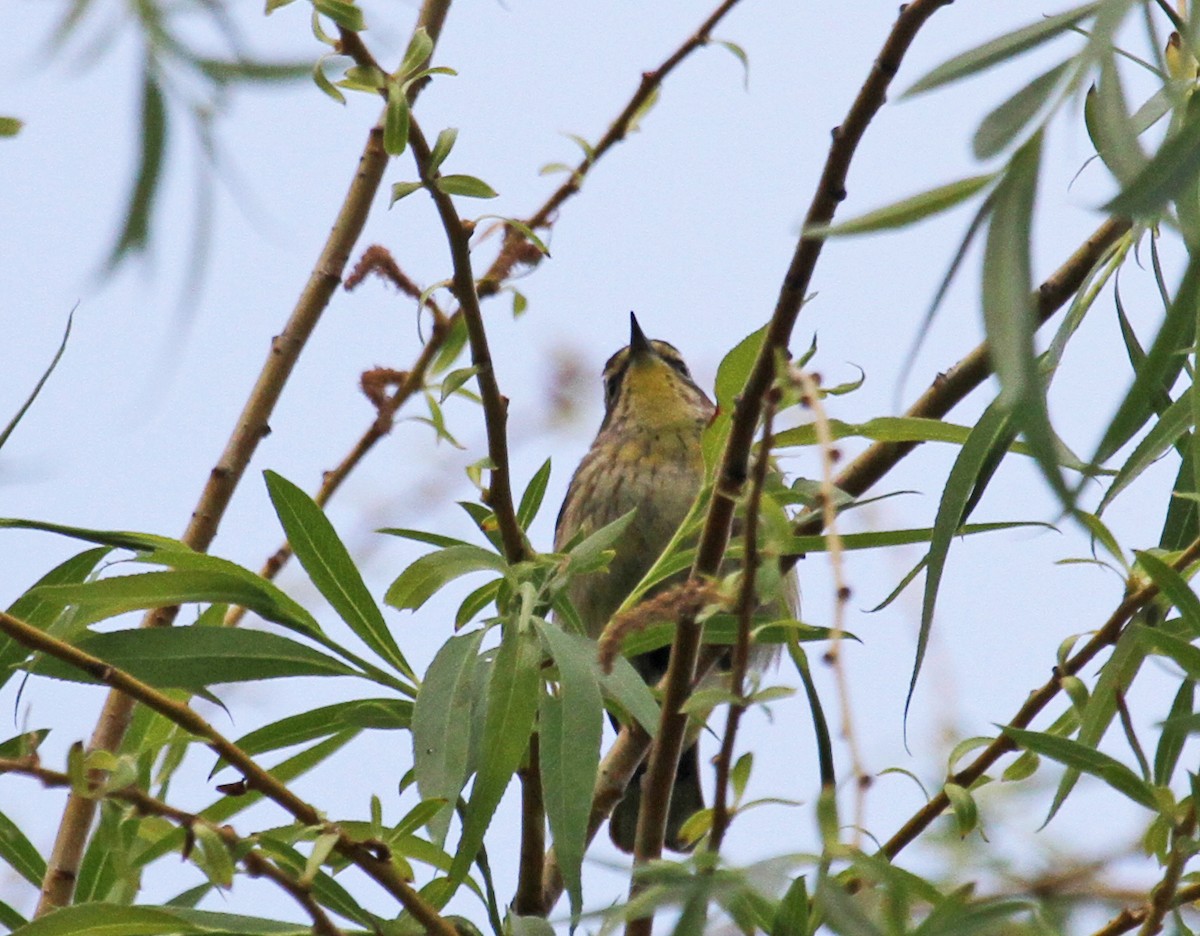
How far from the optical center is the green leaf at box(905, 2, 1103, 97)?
1.22 meters

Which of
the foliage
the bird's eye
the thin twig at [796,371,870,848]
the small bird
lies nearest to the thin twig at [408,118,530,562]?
the foliage

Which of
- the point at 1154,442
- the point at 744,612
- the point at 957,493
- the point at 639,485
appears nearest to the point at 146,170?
the point at 744,612

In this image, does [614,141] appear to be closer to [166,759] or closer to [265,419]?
[265,419]

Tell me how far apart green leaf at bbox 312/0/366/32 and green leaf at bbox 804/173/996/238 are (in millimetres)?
893

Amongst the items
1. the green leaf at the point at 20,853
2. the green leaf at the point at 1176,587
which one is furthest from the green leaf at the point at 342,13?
the green leaf at the point at 20,853

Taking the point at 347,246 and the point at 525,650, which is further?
the point at 347,246

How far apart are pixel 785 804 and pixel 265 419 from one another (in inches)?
56.5

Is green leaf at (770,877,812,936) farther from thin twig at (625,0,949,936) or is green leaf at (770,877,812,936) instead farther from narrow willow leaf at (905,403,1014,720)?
narrow willow leaf at (905,403,1014,720)

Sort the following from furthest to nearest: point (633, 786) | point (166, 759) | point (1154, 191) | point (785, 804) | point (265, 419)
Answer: point (633, 786)
point (265, 419)
point (166, 759)
point (785, 804)
point (1154, 191)

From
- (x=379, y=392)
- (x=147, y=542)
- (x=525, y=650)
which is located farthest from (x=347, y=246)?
(x=525, y=650)

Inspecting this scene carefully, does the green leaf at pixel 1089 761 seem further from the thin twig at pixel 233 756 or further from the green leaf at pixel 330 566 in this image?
the green leaf at pixel 330 566

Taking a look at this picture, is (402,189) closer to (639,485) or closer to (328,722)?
(328,722)

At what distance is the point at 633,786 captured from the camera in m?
4.16

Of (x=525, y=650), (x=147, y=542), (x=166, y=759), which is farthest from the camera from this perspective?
(x=166, y=759)
